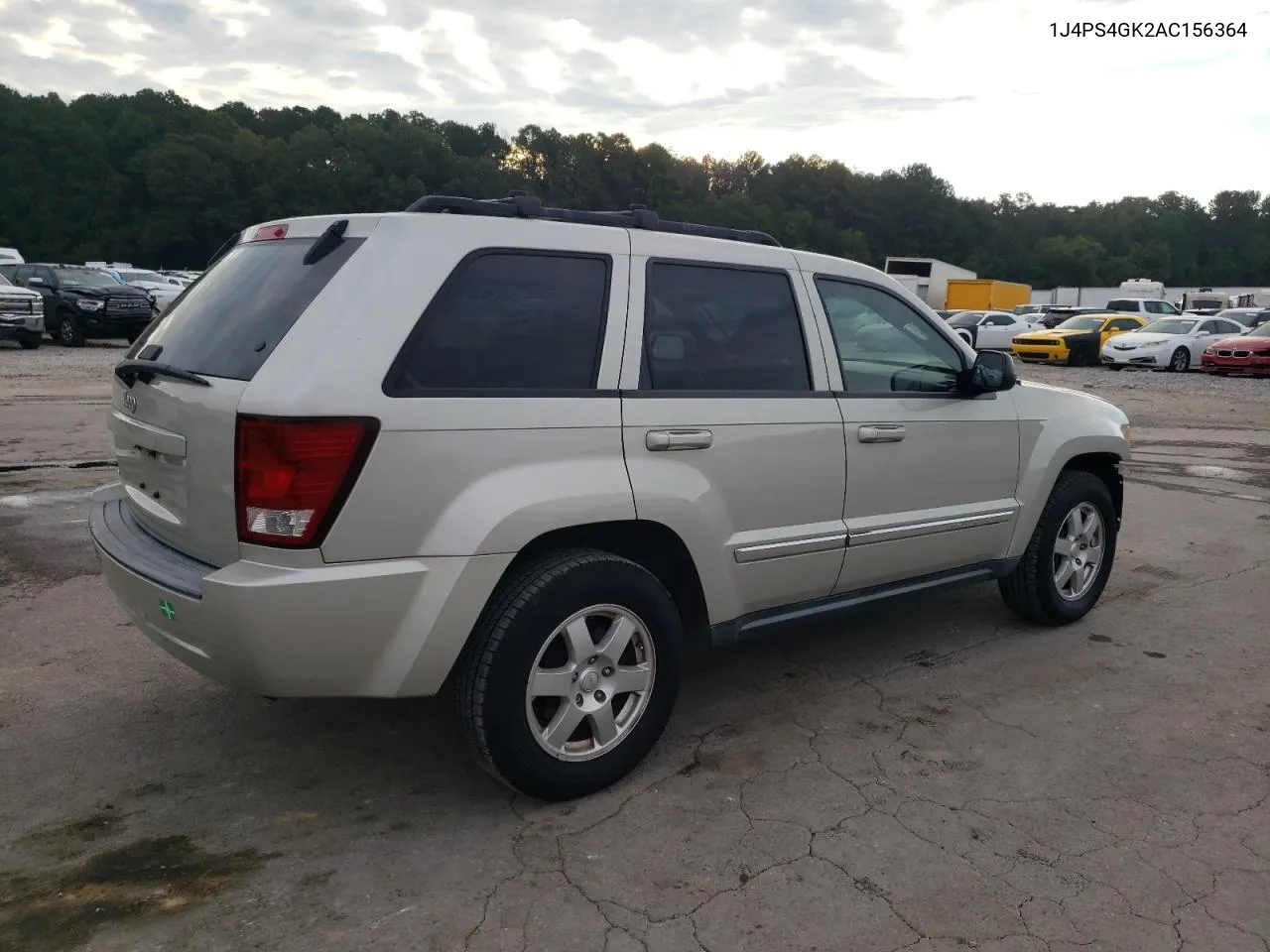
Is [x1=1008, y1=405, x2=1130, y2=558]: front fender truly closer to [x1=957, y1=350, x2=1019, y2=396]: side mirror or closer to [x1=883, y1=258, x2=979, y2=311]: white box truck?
[x1=957, y1=350, x2=1019, y2=396]: side mirror

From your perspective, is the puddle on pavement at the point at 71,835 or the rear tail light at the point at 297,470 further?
the puddle on pavement at the point at 71,835

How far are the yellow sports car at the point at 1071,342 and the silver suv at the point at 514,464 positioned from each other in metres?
25.6

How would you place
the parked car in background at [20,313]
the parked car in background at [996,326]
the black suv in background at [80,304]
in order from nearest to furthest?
the parked car in background at [20,313] < the black suv in background at [80,304] < the parked car in background at [996,326]

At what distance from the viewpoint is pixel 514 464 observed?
3023 millimetres

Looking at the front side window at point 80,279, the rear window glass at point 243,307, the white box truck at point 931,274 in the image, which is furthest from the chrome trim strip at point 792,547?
the white box truck at point 931,274

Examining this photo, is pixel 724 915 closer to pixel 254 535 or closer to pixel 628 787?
pixel 628 787

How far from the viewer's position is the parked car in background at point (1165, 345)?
85.7 ft

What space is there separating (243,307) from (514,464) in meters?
1.03

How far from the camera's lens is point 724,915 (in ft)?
8.78

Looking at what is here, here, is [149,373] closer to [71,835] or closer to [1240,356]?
[71,835]

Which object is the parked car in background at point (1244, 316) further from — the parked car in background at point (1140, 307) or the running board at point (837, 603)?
the running board at point (837, 603)

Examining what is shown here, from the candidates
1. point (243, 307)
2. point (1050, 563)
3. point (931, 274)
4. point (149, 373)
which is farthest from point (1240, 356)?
point (931, 274)

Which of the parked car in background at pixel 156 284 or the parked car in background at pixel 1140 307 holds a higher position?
the parked car in background at pixel 1140 307

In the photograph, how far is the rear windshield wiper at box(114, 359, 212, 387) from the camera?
3.03 metres
